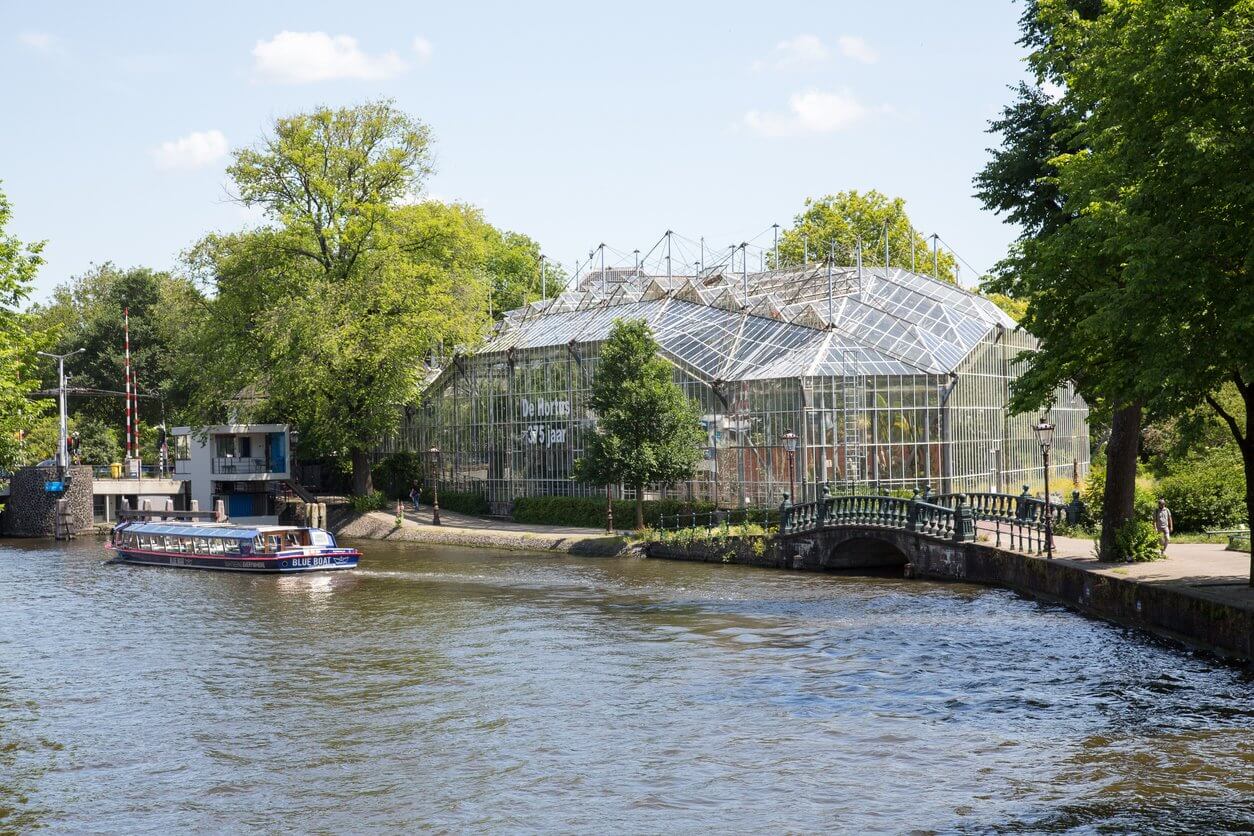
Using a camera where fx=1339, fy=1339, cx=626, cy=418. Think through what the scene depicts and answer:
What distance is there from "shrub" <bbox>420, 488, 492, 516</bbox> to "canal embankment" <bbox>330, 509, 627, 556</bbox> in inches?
18.7

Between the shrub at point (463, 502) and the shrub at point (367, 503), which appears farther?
the shrub at point (367, 503)

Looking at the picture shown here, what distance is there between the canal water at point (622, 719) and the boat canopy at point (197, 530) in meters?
13.6

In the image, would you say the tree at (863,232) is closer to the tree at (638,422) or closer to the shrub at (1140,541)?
the tree at (638,422)

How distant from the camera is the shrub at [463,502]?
221 feet

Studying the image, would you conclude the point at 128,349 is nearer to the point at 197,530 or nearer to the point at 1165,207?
the point at 197,530

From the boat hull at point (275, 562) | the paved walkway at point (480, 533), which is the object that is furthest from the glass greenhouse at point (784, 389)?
the boat hull at point (275, 562)

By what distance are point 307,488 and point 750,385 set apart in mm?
33966

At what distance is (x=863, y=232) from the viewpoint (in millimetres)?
92062

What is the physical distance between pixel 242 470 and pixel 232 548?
2373 centimetres

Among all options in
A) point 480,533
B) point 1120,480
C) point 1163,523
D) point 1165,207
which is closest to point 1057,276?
point 1165,207

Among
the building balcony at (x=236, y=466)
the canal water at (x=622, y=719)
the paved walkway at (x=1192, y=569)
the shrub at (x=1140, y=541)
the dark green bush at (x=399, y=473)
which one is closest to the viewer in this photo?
the canal water at (x=622, y=719)

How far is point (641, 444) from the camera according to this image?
52.5 metres

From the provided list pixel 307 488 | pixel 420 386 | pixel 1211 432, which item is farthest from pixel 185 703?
pixel 307 488

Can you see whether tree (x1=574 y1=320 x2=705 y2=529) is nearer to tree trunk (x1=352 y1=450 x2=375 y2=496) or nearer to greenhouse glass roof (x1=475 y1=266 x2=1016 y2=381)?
greenhouse glass roof (x1=475 y1=266 x2=1016 y2=381)
